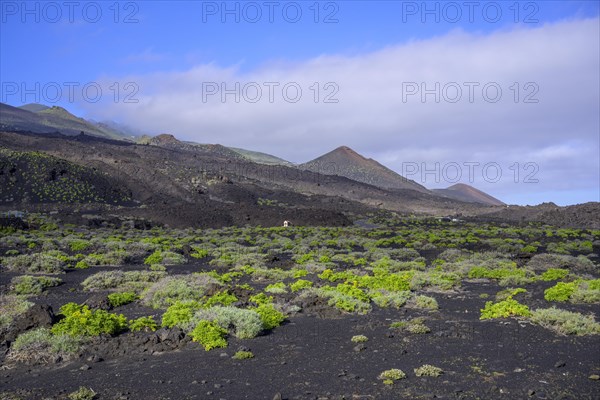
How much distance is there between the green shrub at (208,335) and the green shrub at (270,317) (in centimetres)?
106

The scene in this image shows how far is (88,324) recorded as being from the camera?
10023 millimetres

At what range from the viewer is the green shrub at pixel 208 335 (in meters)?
9.31

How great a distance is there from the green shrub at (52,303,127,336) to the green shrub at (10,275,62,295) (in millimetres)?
5727

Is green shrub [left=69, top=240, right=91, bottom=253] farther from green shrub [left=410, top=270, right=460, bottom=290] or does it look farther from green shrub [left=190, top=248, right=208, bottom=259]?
green shrub [left=410, top=270, right=460, bottom=290]

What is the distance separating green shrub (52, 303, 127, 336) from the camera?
965 cm

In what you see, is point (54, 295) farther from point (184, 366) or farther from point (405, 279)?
point (405, 279)

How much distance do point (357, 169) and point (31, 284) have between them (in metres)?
143

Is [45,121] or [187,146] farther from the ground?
[45,121]

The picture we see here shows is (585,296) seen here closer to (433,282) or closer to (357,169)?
(433,282)

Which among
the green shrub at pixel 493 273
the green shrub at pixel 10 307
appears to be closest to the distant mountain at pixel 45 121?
the green shrub at pixel 10 307

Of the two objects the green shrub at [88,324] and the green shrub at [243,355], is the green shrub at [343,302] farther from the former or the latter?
the green shrub at [88,324]

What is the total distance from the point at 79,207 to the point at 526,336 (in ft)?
182

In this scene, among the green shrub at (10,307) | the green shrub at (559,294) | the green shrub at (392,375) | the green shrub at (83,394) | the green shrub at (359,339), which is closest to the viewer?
the green shrub at (83,394)

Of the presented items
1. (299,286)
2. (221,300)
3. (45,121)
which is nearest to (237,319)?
(221,300)
